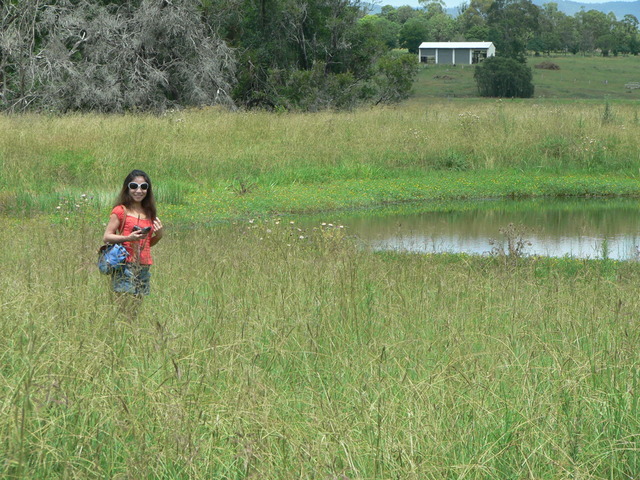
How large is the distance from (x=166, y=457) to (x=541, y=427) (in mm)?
1305

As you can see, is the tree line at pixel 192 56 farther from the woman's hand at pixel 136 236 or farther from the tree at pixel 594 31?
the tree at pixel 594 31

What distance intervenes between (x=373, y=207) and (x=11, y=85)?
1569 cm

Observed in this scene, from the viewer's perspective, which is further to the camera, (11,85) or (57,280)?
(11,85)

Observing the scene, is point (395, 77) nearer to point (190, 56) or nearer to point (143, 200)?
point (190, 56)

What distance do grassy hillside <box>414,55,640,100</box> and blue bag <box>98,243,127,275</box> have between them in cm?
4822

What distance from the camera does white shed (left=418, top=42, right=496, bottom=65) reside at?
280 feet

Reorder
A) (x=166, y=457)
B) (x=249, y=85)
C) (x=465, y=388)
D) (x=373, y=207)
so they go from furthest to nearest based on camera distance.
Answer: (x=249, y=85)
(x=373, y=207)
(x=465, y=388)
(x=166, y=457)

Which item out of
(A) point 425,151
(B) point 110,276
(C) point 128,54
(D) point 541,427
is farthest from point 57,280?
(C) point 128,54

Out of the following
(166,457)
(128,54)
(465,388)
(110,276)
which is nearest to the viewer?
(166,457)

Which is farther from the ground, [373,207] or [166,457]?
[166,457]

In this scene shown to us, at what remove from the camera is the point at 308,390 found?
339cm

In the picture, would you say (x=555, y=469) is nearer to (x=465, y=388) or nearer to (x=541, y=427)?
(x=541, y=427)

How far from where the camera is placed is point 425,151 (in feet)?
61.3

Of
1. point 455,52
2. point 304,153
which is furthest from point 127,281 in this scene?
point 455,52
